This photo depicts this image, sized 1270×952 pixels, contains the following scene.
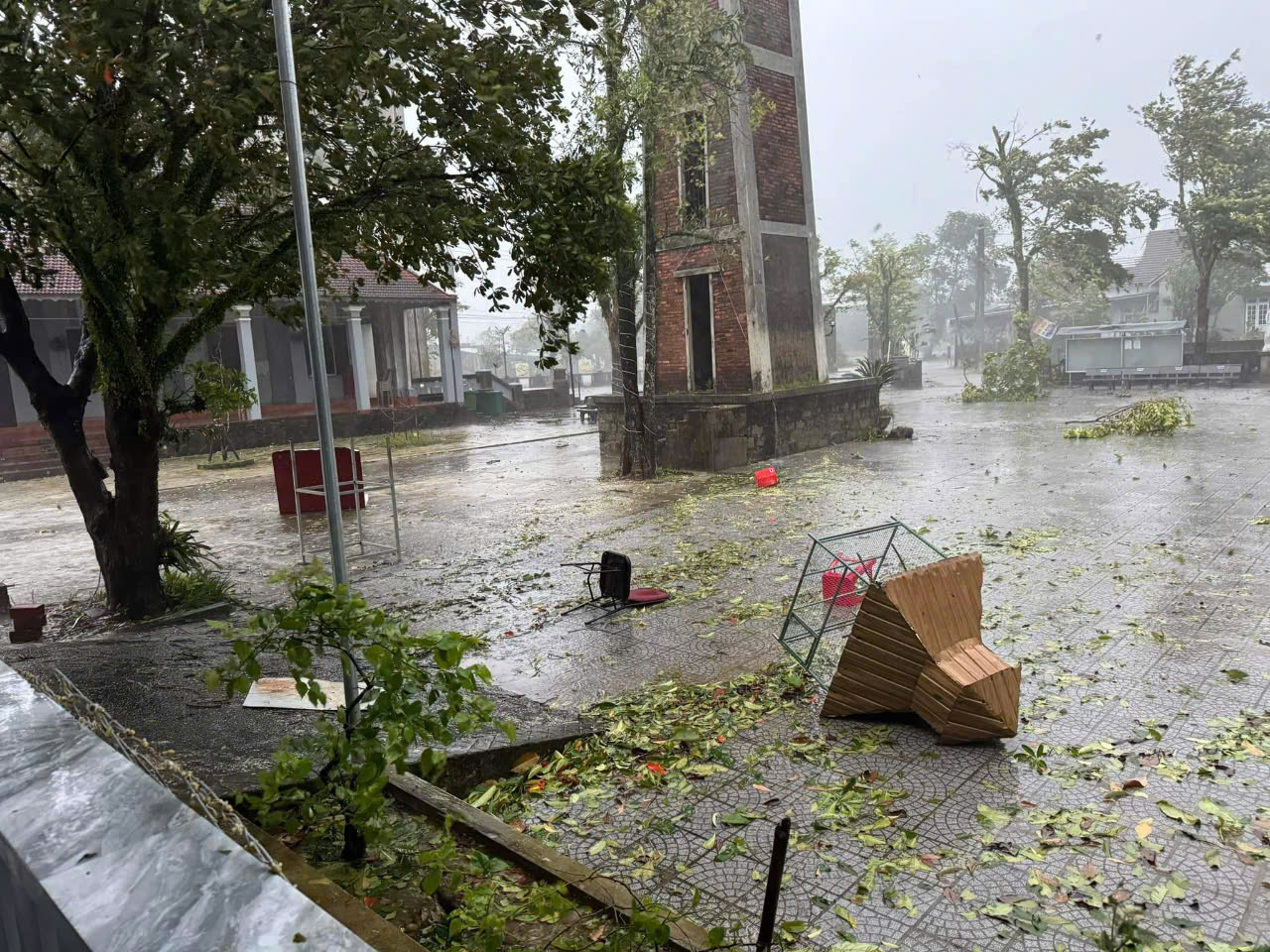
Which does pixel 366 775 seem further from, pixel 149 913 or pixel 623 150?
pixel 623 150

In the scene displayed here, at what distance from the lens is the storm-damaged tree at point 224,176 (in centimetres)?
493

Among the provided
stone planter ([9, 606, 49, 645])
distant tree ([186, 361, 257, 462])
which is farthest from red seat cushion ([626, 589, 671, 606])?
stone planter ([9, 606, 49, 645])

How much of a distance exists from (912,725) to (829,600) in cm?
114

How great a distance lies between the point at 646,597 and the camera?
7.71 m

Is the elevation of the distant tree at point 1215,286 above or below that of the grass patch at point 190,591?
above

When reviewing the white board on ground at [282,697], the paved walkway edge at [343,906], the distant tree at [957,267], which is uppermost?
the distant tree at [957,267]

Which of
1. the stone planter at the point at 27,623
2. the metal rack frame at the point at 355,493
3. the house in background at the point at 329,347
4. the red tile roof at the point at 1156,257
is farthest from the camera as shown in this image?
the red tile roof at the point at 1156,257

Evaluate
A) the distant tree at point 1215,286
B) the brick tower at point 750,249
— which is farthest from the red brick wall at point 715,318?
the distant tree at point 1215,286

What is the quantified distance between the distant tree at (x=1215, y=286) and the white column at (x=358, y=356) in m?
42.8

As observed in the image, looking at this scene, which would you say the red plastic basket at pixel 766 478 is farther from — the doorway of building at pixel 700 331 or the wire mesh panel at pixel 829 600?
the wire mesh panel at pixel 829 600

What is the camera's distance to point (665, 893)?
11.1 ft

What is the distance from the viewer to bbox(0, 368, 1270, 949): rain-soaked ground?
339 cm

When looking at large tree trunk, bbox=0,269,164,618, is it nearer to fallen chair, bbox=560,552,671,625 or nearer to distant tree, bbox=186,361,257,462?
distant tree, bbox=186,361,257,462

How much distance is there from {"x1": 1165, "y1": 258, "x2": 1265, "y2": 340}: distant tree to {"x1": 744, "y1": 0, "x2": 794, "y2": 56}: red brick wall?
126 ft
